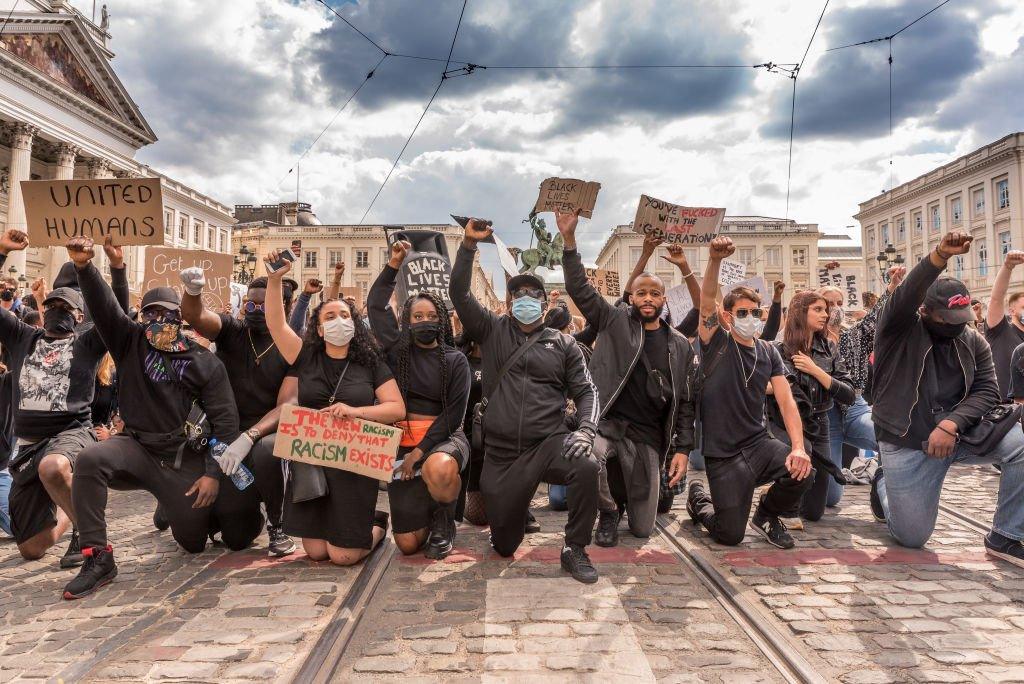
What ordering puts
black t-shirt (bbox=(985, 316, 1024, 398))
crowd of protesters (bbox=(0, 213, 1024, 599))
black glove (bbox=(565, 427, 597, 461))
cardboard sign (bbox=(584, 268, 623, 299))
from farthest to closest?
cardboard sign (bbox=(584, 268, 623, 299))
black t-shirt (bbox=(985, 316, 1024, 398))
crowd of protesters (bbox=(0, 213, 1024, 599))
black glove (bbox=(565, 427, 597, 461))

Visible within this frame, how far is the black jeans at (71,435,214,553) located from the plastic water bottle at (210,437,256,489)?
183mm

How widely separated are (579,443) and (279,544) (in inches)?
91.3

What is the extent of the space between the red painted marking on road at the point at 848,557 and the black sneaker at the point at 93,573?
4031mm

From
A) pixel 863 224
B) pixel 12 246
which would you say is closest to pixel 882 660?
pixel 12 246

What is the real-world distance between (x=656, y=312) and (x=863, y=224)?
228 ft

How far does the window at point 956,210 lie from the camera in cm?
5188

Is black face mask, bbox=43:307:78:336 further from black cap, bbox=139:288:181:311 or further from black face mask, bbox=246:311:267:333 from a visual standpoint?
black face mask, bbox=246:311:267:333

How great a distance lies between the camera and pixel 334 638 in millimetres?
3275

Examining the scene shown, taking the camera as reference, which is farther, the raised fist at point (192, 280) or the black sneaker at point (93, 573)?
the raised fist at point (192, 280)

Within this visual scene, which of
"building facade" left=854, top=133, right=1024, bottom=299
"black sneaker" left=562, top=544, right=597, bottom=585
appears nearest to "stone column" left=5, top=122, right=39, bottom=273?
"black sneaker" left=562, top=544, right=597, bottom=585

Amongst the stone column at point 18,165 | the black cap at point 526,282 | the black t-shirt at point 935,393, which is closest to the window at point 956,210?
the black t-shirt at point 935,393

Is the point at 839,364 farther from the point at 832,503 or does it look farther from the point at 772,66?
the point at 772,66

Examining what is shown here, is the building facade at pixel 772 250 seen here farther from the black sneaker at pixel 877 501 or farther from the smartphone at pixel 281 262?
the smartphone at pixel 281 262

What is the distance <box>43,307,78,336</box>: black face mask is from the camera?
504 cm
